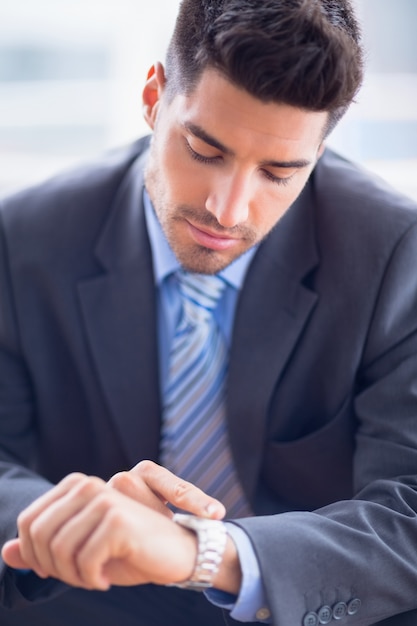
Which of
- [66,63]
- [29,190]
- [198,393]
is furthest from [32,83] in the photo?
[198,393]

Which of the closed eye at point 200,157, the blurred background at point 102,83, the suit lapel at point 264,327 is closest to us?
the closed eye at point 200,157

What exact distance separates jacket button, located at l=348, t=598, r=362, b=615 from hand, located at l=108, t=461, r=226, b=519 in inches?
10.1

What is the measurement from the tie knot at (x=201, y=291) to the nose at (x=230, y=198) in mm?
289

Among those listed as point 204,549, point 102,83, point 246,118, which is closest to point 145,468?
point 204,549

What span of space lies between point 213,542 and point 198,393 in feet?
1.75

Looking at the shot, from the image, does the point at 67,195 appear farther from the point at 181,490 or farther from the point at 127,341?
the point at 181,490

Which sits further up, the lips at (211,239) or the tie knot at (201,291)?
the lips at (211,239)

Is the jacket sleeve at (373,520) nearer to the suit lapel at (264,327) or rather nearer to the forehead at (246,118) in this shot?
the suit lapel at (264,327)

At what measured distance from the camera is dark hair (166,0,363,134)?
132cm

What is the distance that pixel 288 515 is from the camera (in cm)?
135

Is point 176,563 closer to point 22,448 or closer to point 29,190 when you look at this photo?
point 22,448

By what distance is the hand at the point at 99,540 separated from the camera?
1104 millimetres

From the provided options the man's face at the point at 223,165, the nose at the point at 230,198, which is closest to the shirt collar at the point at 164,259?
the man's face at the point at 223,165

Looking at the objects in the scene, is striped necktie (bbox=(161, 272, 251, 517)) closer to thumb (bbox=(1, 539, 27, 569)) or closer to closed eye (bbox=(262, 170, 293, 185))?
closed eye (bbox=(262, 170, 293, 185))
